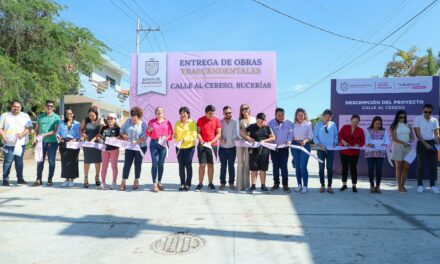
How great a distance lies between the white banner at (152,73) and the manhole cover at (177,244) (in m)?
9.47

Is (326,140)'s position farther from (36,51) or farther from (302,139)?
(36,51)

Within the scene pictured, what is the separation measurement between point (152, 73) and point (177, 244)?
32.7 ft

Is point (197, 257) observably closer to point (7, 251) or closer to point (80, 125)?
point (7, 251)

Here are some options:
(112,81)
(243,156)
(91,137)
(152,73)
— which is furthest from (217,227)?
(112,81)

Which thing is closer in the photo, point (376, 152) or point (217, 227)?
point (217, 227)

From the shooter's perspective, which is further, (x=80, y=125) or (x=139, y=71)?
(x=139, y=71)

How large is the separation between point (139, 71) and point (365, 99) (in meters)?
7.86

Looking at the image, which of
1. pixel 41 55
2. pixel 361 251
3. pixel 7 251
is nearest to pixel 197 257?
pixel 361 251

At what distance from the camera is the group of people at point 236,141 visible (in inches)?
289

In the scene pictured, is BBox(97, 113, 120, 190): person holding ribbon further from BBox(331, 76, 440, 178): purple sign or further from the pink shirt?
BBox(331, 76, 440, 178): purple sign

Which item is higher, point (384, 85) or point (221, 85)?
point (221, 85)

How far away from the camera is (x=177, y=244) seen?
13.6ft

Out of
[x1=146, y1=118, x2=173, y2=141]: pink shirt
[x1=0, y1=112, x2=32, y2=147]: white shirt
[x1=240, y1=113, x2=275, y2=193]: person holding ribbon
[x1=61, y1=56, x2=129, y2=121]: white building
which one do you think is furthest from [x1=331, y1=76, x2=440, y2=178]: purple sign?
[x1=61, y1=56, x2=129, y2=121]: white building

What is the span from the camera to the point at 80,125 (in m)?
7.83
